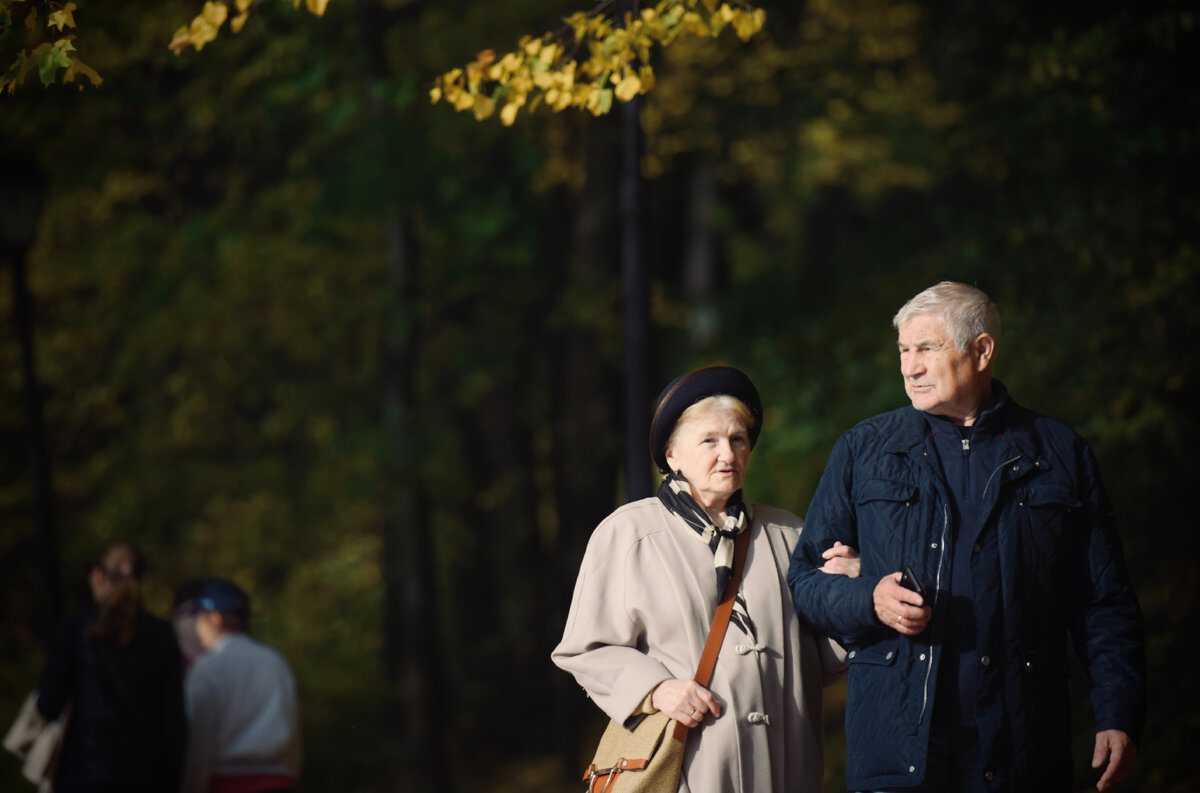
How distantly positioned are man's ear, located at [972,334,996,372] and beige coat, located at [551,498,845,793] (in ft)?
2.53

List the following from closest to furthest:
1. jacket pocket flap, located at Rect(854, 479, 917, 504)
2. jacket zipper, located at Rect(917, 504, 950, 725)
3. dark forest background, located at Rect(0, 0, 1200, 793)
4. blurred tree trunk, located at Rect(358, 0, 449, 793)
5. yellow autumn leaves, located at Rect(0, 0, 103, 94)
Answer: jacket zipper, located at Rect(917, 504, 950, 725) < jacket pocket flap, located at Rect(854, 479, 917, 504) < yellow autumn leaves, located at Rect(0, 0, 103, 94) < dark forest background, located at Rect(0, 0, 1200, 793) < blurred tree trunk, located at Rect(358, 0, 449, 793)

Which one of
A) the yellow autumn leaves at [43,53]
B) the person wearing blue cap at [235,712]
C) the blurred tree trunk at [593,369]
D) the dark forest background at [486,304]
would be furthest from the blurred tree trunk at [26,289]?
the yellow autumn leaves at [43,53]

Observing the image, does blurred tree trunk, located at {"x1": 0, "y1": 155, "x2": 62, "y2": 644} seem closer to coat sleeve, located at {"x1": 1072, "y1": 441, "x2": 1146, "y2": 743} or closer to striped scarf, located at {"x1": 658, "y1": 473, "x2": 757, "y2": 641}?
striped scarf, located at {"x1": 658, "y1": 473, "x2": 757, "y2": 641}

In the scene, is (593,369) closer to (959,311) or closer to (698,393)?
(698,393)

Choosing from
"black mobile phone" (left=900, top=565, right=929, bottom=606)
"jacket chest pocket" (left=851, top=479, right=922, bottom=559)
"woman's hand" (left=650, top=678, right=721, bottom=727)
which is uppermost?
"jacket chest pocket" (left=851, top=479, right=922, bottom=559)

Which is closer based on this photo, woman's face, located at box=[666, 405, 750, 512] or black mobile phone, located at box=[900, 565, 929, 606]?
black mobile phone, located at box=[900, 565, 929, 606]

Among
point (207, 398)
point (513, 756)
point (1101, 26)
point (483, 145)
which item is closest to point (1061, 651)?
point (1101, 26)

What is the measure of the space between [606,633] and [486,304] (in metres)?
9.72

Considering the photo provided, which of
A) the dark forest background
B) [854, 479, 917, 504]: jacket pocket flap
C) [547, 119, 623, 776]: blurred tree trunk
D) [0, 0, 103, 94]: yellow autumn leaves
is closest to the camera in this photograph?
[854, 479, 917, 504]: jacket pocket flap

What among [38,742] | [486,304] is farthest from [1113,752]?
[486,304]

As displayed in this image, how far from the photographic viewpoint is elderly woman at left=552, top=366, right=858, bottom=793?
3.72 meters

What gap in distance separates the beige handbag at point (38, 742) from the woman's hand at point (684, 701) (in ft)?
11.3

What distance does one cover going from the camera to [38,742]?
20.3 feet

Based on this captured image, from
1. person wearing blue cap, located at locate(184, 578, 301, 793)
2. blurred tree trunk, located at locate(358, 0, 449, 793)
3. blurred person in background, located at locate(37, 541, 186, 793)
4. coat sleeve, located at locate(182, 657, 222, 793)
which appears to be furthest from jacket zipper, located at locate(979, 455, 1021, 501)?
blurred tree trunk, located at locate(358, 0, 449, 793)
